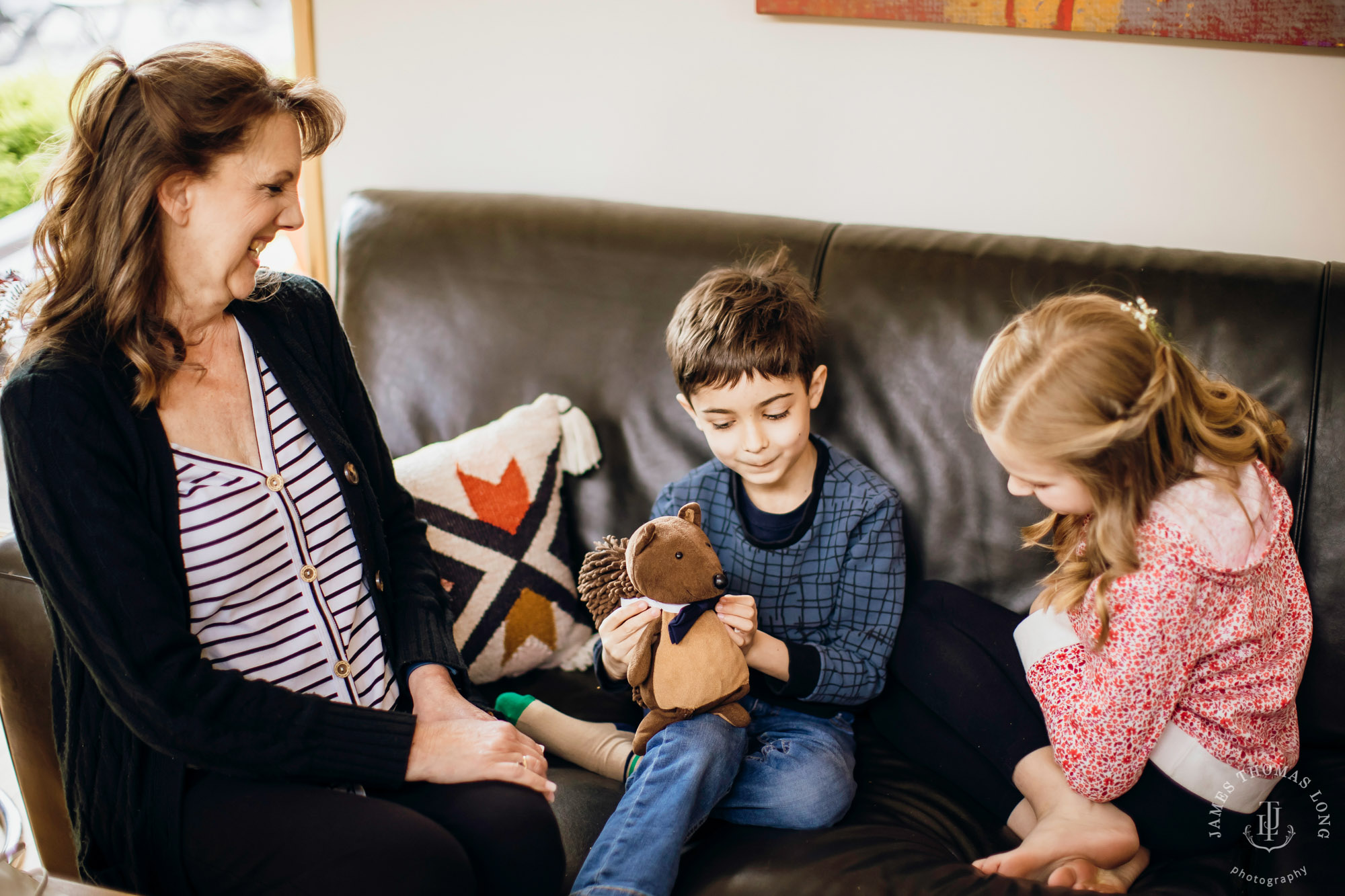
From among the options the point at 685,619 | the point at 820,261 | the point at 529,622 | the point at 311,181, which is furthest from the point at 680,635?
the point at 311,181

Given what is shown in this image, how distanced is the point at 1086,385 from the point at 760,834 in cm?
66

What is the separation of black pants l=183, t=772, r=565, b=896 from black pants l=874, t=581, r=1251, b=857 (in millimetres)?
552

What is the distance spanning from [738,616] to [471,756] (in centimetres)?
37

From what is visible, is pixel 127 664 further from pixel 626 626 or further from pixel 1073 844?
pixel 1073 844

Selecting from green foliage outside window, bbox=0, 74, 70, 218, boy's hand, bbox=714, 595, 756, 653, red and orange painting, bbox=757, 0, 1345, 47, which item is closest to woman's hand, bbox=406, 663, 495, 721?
boy's hand, bbox=714, 595, 756, 653

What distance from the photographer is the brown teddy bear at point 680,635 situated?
1.15 m

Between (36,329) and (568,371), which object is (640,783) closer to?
(568,371)

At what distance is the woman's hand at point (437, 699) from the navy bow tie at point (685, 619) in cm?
24

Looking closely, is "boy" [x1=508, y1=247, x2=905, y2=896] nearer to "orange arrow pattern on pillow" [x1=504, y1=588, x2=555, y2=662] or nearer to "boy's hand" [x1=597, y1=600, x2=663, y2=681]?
"boy's hand" [x1=597, y1=600, x2=663, y2=681]

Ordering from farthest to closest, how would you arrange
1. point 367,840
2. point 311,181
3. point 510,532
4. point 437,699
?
point 311,181 → point 510,532 → point 437,699 → point 367,840

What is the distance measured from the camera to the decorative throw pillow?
1451 millimetres

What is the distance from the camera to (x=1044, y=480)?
3.63 ft

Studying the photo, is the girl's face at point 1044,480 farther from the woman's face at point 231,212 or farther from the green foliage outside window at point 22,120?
the green foliage outside window at point 22,120

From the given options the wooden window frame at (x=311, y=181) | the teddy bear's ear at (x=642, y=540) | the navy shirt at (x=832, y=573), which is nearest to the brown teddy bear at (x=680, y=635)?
the teddy bear's ear at (x=642, y=540)
